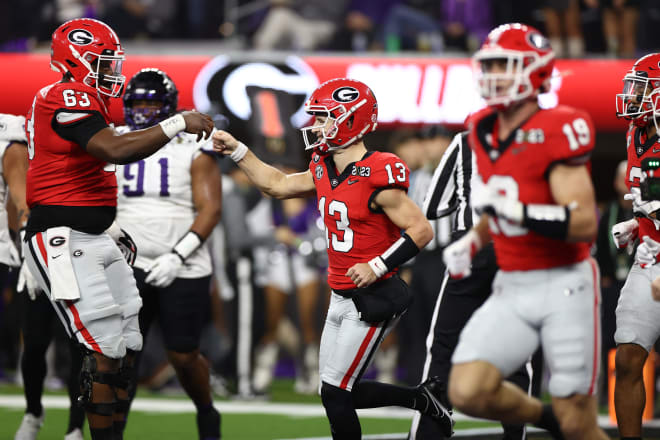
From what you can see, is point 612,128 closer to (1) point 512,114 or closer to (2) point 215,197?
(2) point 215,197

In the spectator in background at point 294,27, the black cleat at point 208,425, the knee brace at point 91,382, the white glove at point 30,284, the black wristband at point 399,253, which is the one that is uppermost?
the spectator in background at point 294,27

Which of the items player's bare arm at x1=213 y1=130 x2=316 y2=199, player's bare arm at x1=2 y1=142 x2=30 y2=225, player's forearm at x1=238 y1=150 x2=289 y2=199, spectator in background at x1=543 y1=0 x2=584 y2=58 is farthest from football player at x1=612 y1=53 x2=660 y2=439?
spectator in background at x1=543 y1=0 x2=584 y2=58

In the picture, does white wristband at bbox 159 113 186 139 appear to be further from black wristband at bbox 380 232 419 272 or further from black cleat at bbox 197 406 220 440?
black cleat at bbox 197 406 220 440

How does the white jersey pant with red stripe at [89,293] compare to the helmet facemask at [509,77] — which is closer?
the helmet facemask at [509,77]

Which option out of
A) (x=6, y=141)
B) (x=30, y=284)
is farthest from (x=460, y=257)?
(x=6, y=141)

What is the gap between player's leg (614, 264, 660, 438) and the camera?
16.8 ft

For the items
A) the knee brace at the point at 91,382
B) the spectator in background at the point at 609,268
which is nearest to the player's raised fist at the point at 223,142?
the knee brace at the point at 91,382

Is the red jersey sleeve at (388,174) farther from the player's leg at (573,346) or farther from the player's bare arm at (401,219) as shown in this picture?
the player's leg at (573,346)

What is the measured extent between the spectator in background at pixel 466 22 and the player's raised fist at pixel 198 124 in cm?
677

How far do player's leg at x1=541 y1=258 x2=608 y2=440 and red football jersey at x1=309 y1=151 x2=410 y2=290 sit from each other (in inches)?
40.2

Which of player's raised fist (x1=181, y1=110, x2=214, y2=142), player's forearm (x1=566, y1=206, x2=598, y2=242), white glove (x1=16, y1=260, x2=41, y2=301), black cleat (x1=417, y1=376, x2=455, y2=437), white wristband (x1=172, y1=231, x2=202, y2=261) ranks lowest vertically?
black cleat (x1=417, y1=376, x2=455, y2=437)

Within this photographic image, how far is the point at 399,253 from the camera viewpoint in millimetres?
4820

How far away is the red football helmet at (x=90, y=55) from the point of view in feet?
16.2

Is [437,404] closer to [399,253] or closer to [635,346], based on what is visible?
[399,253]
